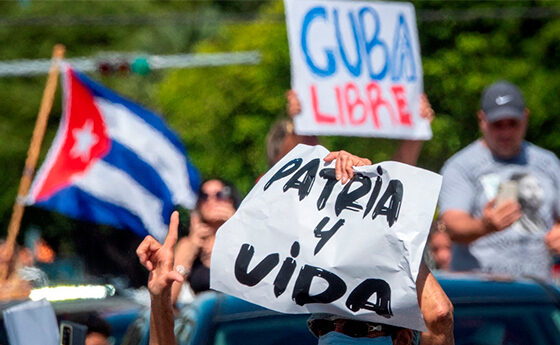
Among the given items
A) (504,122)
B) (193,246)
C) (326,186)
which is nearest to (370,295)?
(326,186)

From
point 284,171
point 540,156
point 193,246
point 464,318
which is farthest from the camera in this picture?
point 540,156

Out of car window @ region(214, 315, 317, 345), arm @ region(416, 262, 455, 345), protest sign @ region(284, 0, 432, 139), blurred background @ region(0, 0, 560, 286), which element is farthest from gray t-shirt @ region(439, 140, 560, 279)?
blurred background @ region(0, 0, 560, 286)

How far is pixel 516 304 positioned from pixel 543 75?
22925mm

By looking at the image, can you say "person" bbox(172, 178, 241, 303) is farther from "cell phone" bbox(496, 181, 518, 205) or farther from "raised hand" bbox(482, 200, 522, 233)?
"cell phone" bbox(496, 181, 518, 205)

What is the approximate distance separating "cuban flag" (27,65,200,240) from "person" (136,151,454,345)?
21.5 feet

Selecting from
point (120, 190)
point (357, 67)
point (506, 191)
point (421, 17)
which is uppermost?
point (421, 17)

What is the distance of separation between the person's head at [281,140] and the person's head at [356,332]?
2.67 meters

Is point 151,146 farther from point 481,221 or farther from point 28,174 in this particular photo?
point 481,221

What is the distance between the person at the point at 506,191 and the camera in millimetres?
6984

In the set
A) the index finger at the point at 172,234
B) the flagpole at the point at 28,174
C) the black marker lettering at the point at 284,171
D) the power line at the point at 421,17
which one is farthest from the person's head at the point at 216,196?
the power line at the point at 421,17

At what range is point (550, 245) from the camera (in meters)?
6.77

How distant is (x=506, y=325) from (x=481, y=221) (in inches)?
50.0

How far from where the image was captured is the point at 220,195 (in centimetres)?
705

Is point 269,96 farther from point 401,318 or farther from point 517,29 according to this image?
point 401,318
